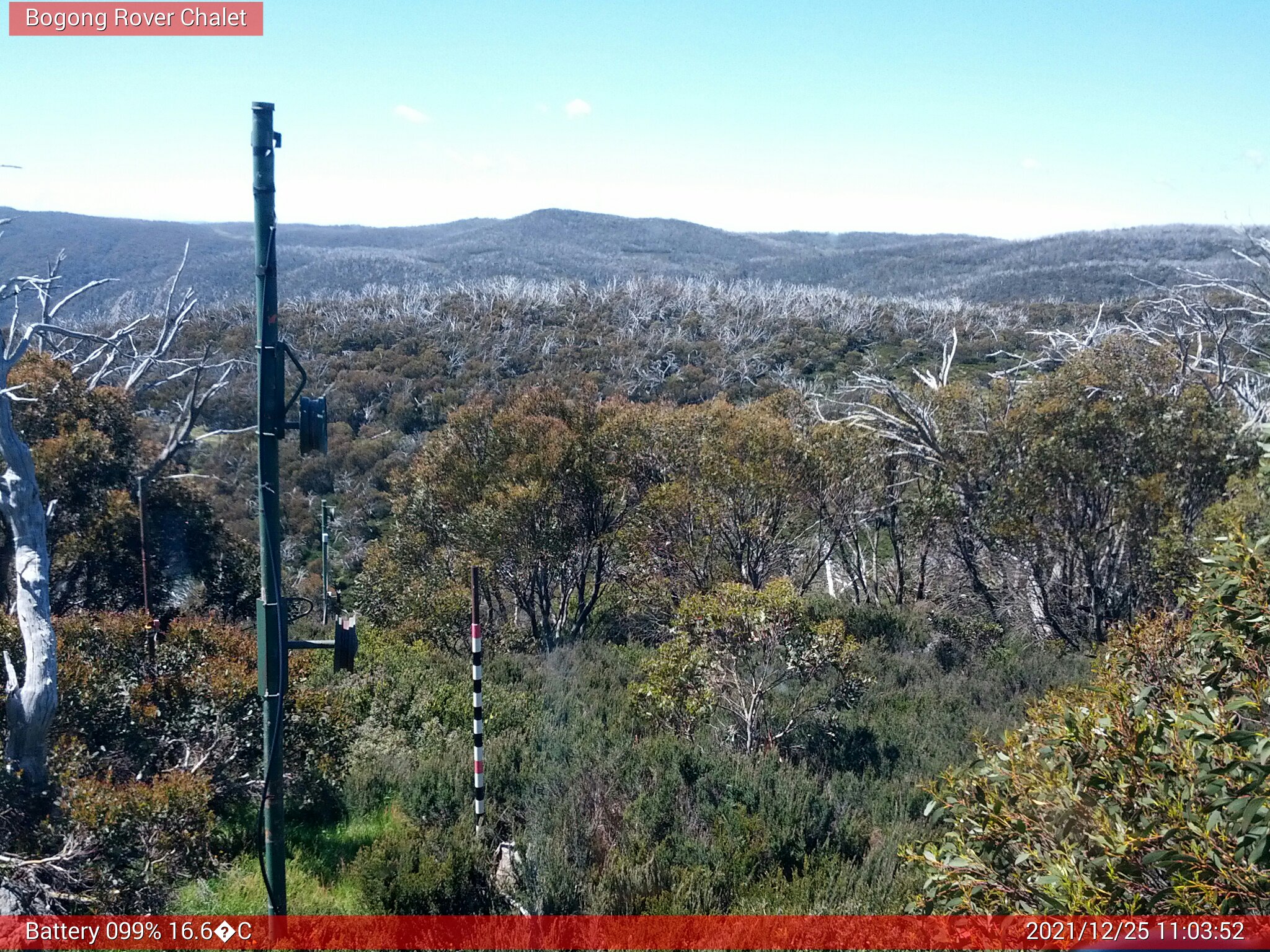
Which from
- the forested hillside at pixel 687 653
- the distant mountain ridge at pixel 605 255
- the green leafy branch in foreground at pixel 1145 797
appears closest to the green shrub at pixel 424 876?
the forested hillside at pixel 687 653

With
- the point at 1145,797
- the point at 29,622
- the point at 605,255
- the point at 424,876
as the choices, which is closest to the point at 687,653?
the point at 424,876

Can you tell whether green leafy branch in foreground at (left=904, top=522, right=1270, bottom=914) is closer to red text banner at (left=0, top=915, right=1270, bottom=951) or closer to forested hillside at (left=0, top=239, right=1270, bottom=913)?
forested hillside at (left=0, top=239, right=1270, bottom=913)

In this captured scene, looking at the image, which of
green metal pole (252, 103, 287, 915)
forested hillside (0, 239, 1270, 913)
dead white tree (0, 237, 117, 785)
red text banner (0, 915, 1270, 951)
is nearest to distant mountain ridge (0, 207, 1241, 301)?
forested hillside (0, 239, 1270, 913)

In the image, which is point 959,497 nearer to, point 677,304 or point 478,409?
point 478,409

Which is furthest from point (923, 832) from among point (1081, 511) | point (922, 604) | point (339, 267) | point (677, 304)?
point (339, 267)

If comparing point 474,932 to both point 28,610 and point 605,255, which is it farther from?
point 605,255
